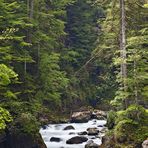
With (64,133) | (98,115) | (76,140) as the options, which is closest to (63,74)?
(64,133)

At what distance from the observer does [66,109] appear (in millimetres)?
48625

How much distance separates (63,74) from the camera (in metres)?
38.2

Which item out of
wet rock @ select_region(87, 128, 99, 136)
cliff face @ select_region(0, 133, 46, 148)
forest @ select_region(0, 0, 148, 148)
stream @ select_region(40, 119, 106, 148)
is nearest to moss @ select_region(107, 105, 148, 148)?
forest @ select_region(0, 0, 148, 148)

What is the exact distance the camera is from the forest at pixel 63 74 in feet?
76.8

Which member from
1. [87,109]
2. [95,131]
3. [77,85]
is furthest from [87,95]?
[95,131]

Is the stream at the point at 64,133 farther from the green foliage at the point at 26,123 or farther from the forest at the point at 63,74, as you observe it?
the green foliage at the point at 26,123

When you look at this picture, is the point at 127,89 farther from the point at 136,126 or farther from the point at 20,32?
the point at 20,32

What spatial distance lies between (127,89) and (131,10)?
23.6 ft

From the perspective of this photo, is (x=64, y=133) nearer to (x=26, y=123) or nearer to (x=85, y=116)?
(x=26, y=123)

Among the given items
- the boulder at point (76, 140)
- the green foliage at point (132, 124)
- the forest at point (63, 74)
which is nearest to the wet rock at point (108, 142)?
the forest at point (63, 74)

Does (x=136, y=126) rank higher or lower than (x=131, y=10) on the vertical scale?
lower

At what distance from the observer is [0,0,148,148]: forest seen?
76.8 ft

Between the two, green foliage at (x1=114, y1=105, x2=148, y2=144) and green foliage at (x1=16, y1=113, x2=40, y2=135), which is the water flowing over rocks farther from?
green foliage at (x1=114, y1=105, x2=148, y2=144)

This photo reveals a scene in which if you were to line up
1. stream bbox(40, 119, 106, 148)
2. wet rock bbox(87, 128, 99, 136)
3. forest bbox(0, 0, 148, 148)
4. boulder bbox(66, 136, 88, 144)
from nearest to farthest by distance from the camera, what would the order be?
forest bbox(0, 0, 148, 148) < stream bbox(40, 119, 106, 148) < boulder bbox(66, 136, 88, 144) < wet rock bbox(87, 128, 99, 136)
